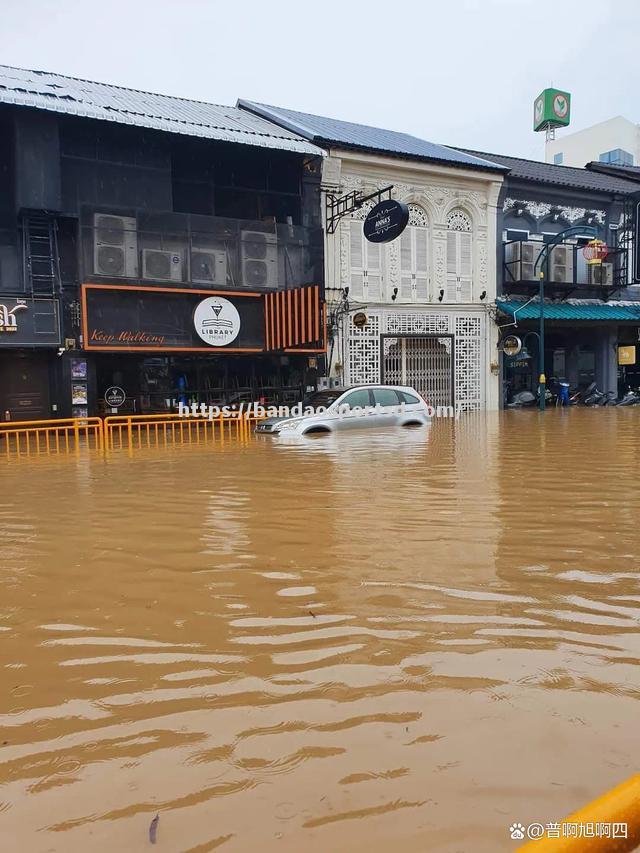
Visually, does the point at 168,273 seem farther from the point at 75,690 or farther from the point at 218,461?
the point at 75,690

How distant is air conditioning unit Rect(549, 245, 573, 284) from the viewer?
24.4 meters

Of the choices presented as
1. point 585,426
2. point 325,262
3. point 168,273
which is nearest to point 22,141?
point 168,273

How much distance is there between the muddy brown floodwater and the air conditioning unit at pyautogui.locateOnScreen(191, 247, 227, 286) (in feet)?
42.3

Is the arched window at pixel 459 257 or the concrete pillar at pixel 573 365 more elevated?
the arched window at pixel 459 257

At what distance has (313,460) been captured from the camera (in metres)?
10.6

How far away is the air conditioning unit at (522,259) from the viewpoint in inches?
934

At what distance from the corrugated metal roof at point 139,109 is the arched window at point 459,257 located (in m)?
6.06

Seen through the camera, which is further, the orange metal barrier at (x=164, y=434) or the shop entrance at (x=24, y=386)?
the shop entrance at (x=24, y=386)

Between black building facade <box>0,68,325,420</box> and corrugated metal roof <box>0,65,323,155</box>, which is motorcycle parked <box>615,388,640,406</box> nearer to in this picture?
black building facade <box>0,68,325,420</box>

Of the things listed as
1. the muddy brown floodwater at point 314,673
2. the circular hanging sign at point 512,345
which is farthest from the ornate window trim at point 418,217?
the muddy brown floodwater at point 314,673

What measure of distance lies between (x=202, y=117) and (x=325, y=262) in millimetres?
5585

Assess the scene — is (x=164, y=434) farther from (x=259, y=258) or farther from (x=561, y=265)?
(x=561, y=265)

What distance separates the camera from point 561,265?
2458 cm

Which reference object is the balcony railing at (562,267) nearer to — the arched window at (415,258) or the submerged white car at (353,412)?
the arched window at (415,258)
